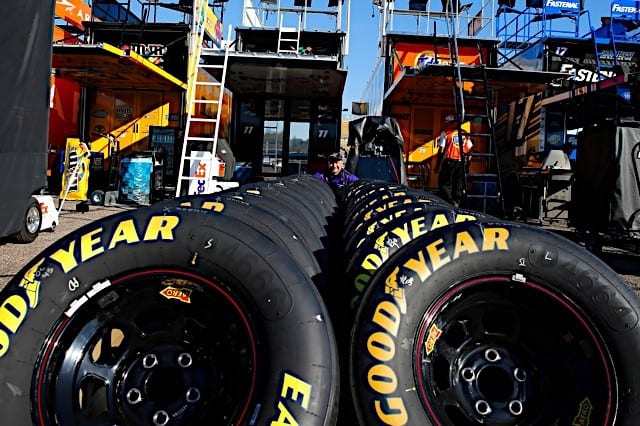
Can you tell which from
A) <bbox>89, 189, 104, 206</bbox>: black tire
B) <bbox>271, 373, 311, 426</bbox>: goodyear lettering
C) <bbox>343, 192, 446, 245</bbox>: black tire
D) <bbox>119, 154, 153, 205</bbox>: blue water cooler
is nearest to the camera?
<bbox>271, 373, 311, 426</bbox>: goodyear lettering

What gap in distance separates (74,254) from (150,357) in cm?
52

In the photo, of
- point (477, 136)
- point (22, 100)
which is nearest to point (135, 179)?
point (477, 136)

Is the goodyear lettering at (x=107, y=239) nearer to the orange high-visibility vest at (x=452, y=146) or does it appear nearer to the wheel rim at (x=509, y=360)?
the wheel rim at (x=509, y=360)

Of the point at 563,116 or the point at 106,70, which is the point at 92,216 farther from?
the point at 563,116

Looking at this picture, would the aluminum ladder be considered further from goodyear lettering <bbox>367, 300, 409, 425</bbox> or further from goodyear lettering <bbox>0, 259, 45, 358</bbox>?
goodyear lettering <bbox>0, 259, 45, 358</bbox>

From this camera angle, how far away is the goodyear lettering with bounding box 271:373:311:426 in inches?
76.5

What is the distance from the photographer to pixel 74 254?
2.15 meters

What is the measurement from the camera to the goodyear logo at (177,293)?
222cm

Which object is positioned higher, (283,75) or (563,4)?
(563,4)

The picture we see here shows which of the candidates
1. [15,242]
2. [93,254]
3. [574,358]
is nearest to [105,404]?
[93,254]

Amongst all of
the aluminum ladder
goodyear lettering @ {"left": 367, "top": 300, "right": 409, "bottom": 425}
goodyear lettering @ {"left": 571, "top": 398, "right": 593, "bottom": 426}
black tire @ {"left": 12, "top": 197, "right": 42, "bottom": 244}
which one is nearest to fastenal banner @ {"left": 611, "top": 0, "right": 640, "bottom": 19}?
the aluminum ladder

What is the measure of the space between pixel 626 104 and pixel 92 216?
39.3 feet

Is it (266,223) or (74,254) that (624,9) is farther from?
(74,254)

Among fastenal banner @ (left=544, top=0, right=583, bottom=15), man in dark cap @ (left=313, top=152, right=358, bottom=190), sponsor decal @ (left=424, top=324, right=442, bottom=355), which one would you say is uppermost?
fastenal banner @ (left=544, top=0, right=583, bottom=15)
